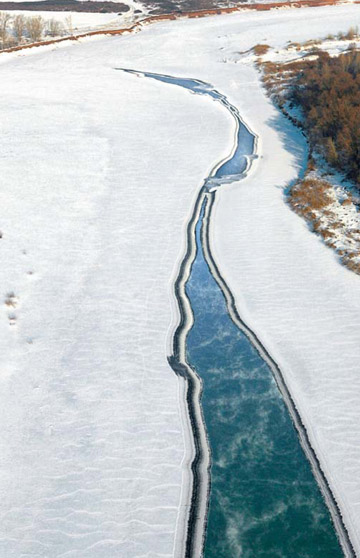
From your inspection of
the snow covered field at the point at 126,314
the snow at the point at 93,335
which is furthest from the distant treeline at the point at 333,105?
the snow at the point at 93,335

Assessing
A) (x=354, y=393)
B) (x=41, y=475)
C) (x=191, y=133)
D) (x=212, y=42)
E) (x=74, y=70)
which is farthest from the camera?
(x=212, y=42)

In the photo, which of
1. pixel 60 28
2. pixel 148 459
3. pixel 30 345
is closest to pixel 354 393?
pixel 148 459

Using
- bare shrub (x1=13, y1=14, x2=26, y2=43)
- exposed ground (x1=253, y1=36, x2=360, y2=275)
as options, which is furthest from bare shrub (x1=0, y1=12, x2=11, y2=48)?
exposed ground (x1=253, y1=36, x2=360, y2=275)

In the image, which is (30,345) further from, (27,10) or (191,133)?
(27,10)

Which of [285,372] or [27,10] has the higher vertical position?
[27,10]

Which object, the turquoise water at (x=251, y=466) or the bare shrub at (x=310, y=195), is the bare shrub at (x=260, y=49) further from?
the turquoise water at (x=251, y=466)

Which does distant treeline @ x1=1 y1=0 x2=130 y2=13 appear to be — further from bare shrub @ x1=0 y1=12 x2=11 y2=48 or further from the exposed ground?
the exposed ground

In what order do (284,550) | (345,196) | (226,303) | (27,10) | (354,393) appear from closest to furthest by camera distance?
(284,550) < (354,393) < (226,303) < (345,196) < (27,10)
